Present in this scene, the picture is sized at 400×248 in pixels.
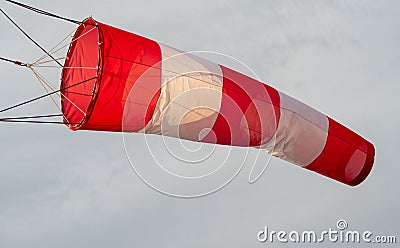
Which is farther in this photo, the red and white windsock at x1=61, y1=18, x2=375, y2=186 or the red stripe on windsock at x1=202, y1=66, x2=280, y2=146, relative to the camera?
the red stripe on windsock at x1=202, y1=66, x2=280, y2=146

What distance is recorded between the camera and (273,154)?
41.7ft

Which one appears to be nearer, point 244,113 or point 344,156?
point 244,113

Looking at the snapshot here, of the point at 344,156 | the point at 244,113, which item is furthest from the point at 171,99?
the point at 344,156

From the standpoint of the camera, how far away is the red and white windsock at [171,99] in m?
10.2

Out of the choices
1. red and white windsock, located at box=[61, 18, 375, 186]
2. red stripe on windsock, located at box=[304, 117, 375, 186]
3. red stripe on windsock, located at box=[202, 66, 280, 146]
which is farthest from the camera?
red stripe on windsock, located at box=[304, 117, 375, 186]

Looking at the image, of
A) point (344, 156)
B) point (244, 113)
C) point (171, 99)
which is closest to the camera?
point (171, 99)

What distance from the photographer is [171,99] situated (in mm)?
10680

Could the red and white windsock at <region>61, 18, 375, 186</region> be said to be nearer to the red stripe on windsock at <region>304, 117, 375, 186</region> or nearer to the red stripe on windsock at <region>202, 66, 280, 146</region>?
the red stripe on windsock at <region>202, 66, 280, 146</region>

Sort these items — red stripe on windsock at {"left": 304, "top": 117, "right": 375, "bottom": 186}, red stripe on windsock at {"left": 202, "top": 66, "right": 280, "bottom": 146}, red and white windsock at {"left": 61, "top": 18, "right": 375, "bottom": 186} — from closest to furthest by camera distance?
1. red and white windsock at {"left": 61, "top": 18, "right": 375, "bottom": 186}
2. red stripe on windsock at {"left": 202, "top": 66, "right": 280, "bottom": 146}
3. red stripe on windsock at {"left": 304, "top": 117, "right": 375, "bottom": 186}

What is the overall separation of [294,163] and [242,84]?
2035 mm

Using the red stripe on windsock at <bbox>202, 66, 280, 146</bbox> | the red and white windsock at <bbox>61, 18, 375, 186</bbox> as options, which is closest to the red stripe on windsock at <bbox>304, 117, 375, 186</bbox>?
the red and white windsock at <bbox>61, 18, 375, 186</bbox>

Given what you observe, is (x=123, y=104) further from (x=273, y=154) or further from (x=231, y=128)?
(x=273, y=154)

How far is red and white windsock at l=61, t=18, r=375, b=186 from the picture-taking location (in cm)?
1021

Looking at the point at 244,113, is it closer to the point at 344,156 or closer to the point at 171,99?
the point at 171,99
